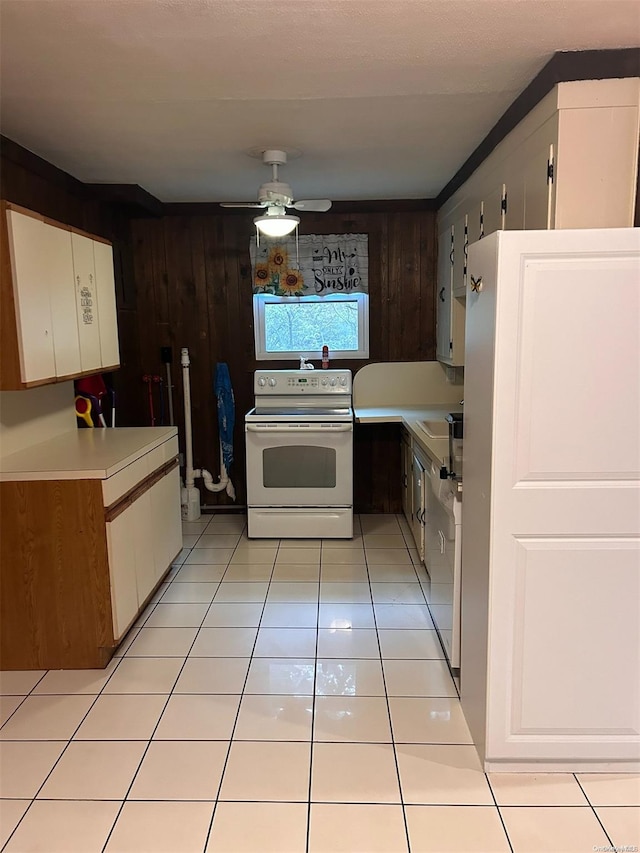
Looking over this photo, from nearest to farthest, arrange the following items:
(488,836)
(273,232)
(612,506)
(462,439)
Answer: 1. (488,836)
2. (612,506)
3. (462,439)
4. (273,232)

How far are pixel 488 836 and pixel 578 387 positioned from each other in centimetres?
A: 131

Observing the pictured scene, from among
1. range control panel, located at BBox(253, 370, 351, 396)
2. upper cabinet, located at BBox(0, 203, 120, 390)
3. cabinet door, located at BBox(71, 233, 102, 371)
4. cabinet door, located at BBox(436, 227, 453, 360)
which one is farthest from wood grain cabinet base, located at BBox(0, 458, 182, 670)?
cabinet door, located at BBox(436, 227, 453, 360)

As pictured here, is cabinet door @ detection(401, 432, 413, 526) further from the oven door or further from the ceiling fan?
the ceiling fan

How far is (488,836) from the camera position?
1747 millimetres

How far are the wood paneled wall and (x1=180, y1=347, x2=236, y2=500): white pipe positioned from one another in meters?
0.09

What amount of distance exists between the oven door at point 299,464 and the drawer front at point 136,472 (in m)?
0.64

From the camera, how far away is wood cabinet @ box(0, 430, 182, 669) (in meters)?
2.54

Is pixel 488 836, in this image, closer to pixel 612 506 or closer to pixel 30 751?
pixel 612 506

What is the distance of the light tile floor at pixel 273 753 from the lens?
177 cm

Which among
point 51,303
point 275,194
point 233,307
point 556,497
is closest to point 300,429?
point 233,307

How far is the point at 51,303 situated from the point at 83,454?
2.28ft

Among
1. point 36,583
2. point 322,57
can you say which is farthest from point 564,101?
point 36,583

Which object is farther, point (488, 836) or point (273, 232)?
point (273, 232)

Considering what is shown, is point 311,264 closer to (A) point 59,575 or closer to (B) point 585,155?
(B) point 585,155
